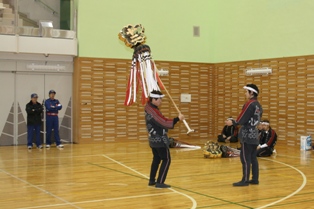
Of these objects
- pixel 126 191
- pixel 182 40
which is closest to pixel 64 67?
pixel 182 40

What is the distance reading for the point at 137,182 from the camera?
10172 millimetres

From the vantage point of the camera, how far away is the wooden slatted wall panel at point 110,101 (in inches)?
740

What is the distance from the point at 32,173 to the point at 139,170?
255cm

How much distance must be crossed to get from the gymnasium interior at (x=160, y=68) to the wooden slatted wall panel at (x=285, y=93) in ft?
0.13

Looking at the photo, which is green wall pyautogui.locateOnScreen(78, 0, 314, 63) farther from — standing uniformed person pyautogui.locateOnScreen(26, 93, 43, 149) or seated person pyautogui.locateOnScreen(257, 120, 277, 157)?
seated person pyautogui.locateOnScreen(257, 120, 277, 157)

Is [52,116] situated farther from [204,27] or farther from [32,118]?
→ [204,27]

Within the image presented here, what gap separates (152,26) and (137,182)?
11057 mm

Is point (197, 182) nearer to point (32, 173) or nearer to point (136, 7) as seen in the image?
point (32, 173)

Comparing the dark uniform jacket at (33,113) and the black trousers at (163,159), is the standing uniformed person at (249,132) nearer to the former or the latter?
the black trousers at (163,159)

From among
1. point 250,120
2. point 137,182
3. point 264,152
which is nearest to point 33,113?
point 137,182

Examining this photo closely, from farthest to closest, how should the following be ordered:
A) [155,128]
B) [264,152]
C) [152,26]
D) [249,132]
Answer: [152,26] < [264,152] < [249,132] < [155,128]

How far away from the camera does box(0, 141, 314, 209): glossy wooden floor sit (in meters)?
8.20

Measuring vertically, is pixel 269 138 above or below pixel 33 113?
below

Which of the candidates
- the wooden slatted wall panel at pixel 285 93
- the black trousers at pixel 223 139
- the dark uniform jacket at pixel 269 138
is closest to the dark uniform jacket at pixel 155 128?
the dark uniform jacket at pixel 269 138
